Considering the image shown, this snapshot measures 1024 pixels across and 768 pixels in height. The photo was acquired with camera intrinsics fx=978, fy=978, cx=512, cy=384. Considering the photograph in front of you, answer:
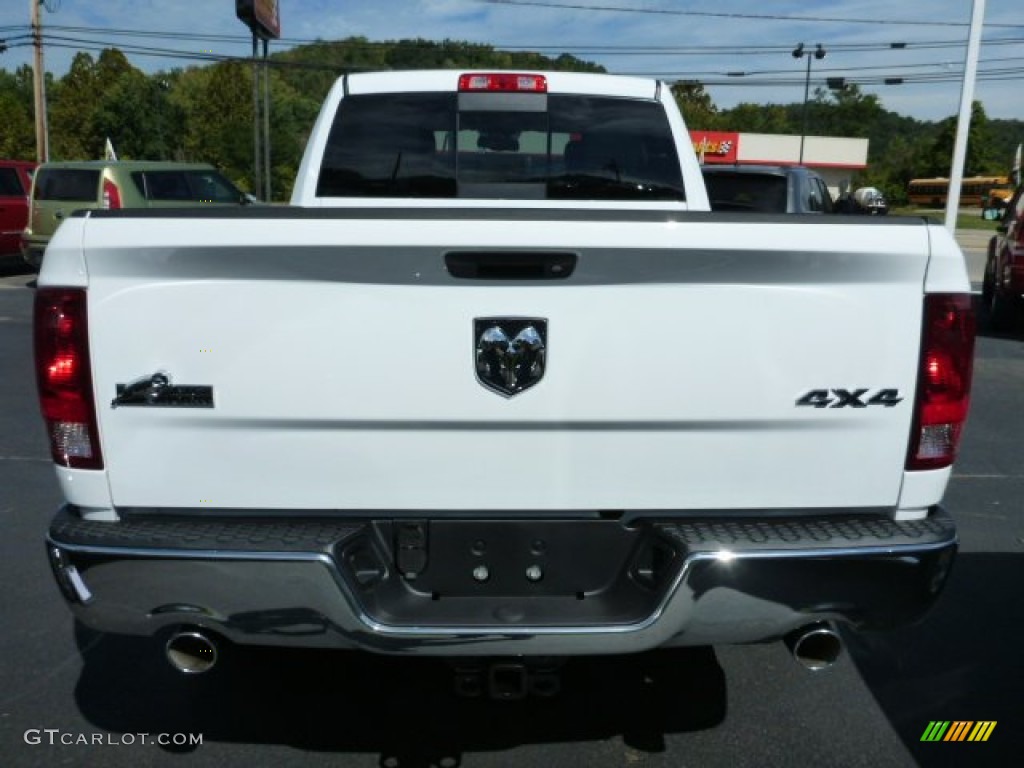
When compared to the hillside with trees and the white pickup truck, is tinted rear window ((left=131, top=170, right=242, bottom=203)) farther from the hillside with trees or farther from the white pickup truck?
the hillside with trees

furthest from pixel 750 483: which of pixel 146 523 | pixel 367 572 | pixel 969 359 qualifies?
pixel 146 523

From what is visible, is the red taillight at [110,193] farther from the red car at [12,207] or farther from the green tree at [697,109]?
the green tree at [697,109]

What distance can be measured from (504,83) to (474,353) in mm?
2341

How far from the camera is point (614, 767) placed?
292 centimetres

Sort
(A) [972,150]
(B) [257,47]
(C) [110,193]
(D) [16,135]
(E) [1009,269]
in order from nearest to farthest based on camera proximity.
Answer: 1. (E) [1009,269]
2. (C) [110,193]
3. (B) [257,47]
4. (D) [16,135]
5. (A) [972,150]

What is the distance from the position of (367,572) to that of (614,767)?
41.7 inches

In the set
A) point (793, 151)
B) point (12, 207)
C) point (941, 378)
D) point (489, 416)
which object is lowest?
point (12, 207)

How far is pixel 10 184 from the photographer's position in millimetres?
17266

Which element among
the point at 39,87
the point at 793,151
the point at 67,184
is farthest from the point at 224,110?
the point at 67,184

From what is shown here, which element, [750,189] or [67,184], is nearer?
[750,189]

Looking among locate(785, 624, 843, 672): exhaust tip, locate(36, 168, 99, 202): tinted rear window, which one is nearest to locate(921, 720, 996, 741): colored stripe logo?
locate(785, 624, 843, 672): exhaust tip

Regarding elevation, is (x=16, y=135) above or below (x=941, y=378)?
above

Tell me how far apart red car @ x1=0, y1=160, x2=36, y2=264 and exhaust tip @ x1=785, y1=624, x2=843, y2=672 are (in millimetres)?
17483

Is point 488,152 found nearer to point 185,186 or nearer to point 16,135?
point 185,186
